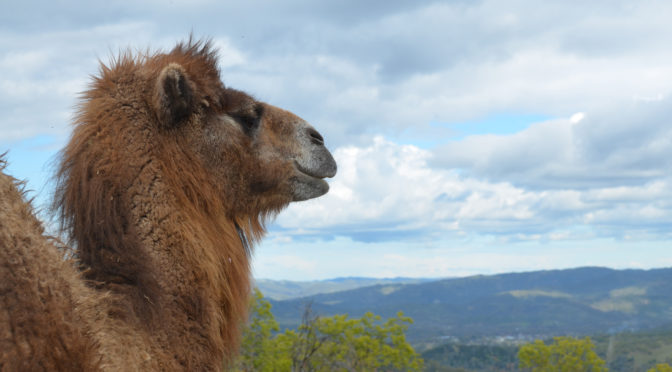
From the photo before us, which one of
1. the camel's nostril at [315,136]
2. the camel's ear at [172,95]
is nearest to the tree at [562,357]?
the camel's nostril at [315,136]

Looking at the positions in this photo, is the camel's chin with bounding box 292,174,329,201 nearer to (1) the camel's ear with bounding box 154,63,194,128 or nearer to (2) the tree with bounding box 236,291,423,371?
(1) the camel's ear with bounding box 154,63,194,128

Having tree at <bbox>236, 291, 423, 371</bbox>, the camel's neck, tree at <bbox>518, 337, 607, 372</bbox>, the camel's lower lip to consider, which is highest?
the camel's lower lip

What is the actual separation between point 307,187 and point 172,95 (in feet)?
5.55

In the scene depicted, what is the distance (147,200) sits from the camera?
4.52 metres

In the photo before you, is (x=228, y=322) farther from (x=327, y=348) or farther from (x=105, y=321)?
(x=327, y=348)

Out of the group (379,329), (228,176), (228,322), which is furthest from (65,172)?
(379,329)

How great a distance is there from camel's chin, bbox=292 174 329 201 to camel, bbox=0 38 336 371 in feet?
0.05

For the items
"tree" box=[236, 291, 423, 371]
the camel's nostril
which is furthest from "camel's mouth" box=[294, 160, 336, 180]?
"tree" box=[236, 291, 423, 371]

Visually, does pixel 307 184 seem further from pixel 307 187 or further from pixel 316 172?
pixel 316 172

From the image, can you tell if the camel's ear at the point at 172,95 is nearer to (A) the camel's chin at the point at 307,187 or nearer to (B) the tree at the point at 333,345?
(A) the camel's chin at the point at 307,187

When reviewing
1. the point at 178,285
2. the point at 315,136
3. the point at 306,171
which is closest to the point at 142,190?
the point at 178,285

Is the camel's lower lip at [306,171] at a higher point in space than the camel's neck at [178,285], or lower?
higher

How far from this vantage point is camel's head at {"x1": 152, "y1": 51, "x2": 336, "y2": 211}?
5.00 metres

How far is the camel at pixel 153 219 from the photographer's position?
3.46m
